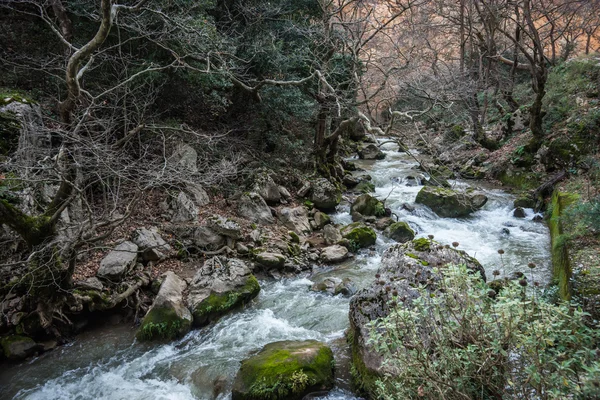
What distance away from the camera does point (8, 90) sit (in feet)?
22.9

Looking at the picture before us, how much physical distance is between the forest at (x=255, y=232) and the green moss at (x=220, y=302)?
0.18ft

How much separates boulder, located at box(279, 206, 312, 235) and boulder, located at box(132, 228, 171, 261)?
10.6 ft

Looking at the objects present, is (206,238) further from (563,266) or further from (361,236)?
(563,266)

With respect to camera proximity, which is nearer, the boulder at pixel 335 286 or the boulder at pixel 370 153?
the boulder at pixel 335 286

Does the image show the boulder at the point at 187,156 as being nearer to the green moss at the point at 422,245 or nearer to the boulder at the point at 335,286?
the boulder at the point at 335,286

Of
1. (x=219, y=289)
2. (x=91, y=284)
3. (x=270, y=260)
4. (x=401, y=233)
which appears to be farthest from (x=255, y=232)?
(x=401, y=233)

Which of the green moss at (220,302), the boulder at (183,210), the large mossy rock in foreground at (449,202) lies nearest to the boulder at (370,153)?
the large mossy rock in foreground at (449,202)

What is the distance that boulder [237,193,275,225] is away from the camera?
9188 mm

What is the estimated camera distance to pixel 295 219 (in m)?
9.54

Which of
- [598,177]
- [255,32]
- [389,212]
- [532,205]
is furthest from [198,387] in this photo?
[532,205]

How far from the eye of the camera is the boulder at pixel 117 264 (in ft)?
20.0

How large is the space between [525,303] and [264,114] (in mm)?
9591

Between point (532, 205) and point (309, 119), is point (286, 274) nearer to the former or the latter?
point (309, 119)

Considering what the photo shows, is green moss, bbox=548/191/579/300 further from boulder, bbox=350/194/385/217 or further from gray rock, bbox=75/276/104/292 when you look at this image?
gray rock, bbox=75/276/104/292
